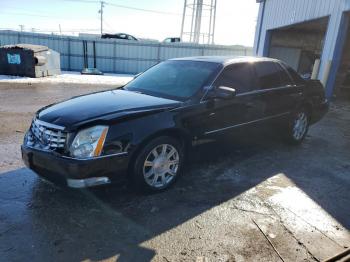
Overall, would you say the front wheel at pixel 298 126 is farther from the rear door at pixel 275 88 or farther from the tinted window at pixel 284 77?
the tinted window at pixel 284 77

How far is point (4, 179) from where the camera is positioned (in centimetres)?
388

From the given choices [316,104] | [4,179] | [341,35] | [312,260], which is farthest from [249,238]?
Result: [341,35]

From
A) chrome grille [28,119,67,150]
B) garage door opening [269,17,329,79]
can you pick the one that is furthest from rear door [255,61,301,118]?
garage door opening [269,17,329,79]

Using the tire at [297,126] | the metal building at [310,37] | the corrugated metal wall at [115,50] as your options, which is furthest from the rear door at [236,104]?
the corrugated metal wall at [115,50]

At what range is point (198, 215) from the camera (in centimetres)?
327

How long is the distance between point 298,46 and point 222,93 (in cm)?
A: 1717

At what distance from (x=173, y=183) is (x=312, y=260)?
177 cm

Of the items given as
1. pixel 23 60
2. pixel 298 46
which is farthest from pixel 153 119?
pixel 298 46

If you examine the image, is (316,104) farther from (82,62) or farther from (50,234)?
(82,62)

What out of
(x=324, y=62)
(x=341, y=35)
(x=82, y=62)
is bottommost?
(x=82, y=62)

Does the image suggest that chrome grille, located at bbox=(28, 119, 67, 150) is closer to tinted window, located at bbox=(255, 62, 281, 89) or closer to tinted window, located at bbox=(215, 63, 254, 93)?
tinted window, located at bbox=(215, 63, 254, 93)

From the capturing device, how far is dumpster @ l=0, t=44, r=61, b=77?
1554 centimetres

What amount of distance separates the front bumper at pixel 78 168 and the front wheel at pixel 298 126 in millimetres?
3583

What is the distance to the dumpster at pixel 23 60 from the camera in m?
15.5
